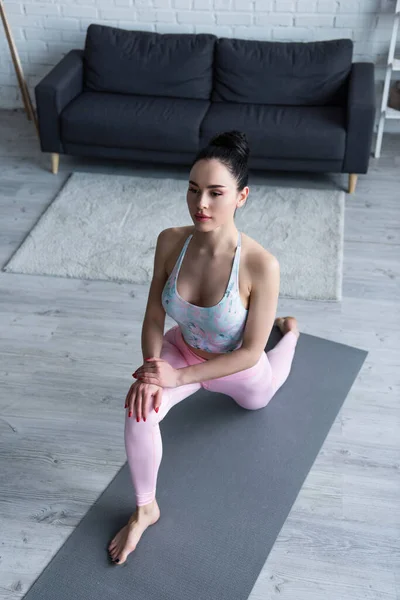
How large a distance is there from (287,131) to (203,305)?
198 cm

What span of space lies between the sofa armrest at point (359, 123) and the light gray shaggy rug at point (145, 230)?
0.65 feet

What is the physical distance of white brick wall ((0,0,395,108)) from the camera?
4.14m

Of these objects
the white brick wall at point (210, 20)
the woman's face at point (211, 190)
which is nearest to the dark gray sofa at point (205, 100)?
the white brick wall at point (210, 20)

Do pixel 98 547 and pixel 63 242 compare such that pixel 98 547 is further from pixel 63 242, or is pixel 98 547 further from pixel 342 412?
pixel 63 242

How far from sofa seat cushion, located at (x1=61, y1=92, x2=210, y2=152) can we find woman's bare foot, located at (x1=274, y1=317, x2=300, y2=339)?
1446mm

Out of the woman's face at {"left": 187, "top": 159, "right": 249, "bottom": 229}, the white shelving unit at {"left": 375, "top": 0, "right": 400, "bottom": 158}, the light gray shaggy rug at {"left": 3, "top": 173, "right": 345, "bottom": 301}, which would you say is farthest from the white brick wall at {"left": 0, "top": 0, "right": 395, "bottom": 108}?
the woman's face at {"left": 187, "top": 159, "right": 249, "bottom": 229}

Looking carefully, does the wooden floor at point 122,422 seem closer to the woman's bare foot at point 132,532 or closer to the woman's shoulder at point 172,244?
the woman's bare foot at point 132,532

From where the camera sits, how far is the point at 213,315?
6.64ft

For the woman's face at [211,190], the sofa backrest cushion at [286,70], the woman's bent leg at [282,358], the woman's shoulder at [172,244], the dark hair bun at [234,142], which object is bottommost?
the woman's bent leg at [282,358]

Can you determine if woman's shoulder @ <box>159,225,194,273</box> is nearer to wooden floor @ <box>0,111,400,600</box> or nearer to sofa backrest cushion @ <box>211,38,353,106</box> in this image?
wooden floor @ <box>0,111,400,600</box>

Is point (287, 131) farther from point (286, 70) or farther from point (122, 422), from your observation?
point (122, 422)

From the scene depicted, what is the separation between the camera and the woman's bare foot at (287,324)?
274 centimetres

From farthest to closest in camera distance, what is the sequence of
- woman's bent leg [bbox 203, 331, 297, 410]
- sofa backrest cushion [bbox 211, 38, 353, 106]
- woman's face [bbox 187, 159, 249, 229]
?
sofa backrest cushion [bbox 211, 38, 353, 106], woman's bent leg [bbox 203, 331, 297, 410], woman's face [bbox 187, 159, 249, 229]

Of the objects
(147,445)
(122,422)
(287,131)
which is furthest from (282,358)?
(287,131)
